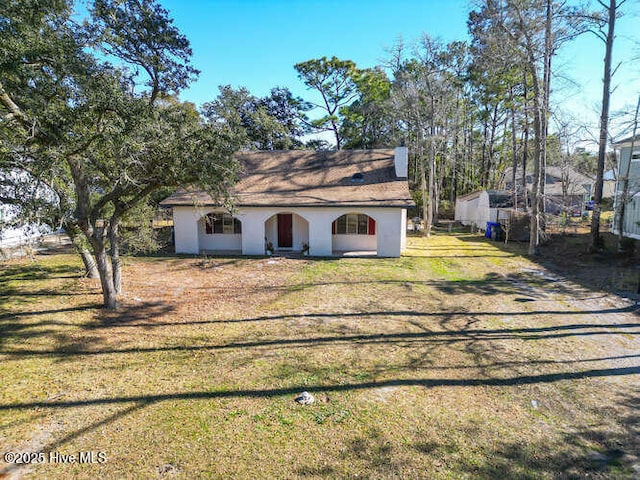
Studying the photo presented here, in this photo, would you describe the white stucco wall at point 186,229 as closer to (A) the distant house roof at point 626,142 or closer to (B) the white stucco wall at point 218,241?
(B) the white stucco wall at point 218,241

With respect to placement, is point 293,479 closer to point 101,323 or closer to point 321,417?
point 321,417

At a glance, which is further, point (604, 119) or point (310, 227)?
point (310, 227)

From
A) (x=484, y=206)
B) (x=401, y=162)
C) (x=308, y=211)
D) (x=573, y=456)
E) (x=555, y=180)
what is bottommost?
(x=573, y=456)

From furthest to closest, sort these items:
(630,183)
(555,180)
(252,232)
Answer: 1. (555,180)
2. (630,183)
3. (252,232)

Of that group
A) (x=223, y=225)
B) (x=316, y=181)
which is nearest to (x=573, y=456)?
(x=316, y=181)

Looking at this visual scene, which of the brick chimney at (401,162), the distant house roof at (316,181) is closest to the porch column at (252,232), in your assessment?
the distant house roof at (316,181)

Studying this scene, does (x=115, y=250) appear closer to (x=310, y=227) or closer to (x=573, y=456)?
(x=310, y=227)

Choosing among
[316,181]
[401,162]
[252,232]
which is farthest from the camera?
[316,181]

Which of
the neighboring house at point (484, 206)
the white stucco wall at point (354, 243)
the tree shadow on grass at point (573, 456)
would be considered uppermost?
the neighboring house at point (484, 206)

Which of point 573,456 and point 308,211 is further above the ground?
point 308,211

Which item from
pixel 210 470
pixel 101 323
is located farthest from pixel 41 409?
pixel 101 323
